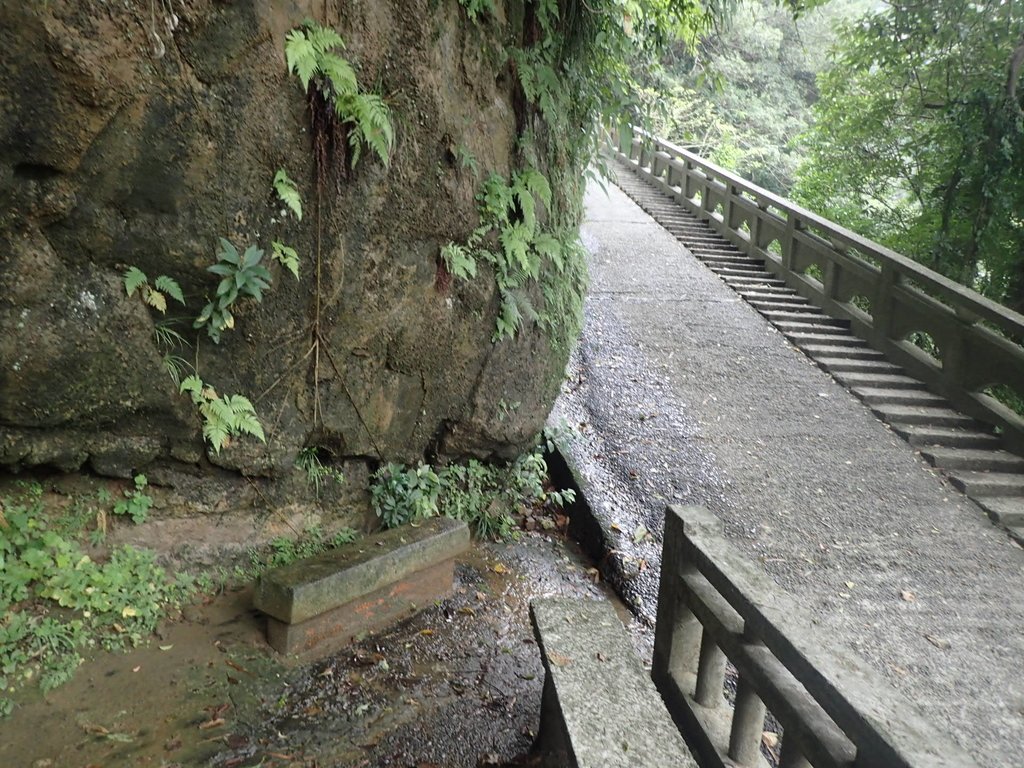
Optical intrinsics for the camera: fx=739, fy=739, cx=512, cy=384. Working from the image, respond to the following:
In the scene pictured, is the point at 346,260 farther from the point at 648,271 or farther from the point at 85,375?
the point at 648,271

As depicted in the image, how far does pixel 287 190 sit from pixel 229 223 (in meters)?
0.37

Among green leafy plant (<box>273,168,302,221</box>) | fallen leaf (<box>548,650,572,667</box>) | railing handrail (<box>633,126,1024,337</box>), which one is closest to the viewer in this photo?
fallen leaf (<box>548,650,572,667</box>)

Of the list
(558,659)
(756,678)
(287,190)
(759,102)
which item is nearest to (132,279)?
(287,190)

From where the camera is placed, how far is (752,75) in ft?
85.9

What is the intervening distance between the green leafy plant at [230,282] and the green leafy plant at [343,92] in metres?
0.87

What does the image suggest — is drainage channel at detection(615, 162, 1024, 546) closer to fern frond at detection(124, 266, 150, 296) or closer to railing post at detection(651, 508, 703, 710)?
railing post at detection(651, 508, 703, 710)

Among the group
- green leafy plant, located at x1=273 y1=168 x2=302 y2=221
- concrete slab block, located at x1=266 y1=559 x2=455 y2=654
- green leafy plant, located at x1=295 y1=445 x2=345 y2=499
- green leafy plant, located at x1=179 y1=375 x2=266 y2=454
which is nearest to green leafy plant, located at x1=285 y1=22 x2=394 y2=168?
green leafy plant, located at x1=273 y1=168 x2=302 y2=221

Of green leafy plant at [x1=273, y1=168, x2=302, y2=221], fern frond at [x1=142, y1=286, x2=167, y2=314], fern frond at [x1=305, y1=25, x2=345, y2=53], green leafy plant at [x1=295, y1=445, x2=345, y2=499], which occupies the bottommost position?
green leafy plant at [x1=295, y1=445, x2=345, y2=499]

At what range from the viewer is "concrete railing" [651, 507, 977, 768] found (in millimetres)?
2219

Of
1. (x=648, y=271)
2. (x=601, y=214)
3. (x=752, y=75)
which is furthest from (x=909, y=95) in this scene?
(x=752, y=75)

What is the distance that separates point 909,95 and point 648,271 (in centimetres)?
499

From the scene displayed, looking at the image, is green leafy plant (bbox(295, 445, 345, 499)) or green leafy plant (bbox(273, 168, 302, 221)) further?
green leafy plant (bbox(295, 445, 345, 499))

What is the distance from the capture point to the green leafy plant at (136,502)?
13.8 feet

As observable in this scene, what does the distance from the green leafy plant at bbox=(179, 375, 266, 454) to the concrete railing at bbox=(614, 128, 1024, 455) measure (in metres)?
3.84
